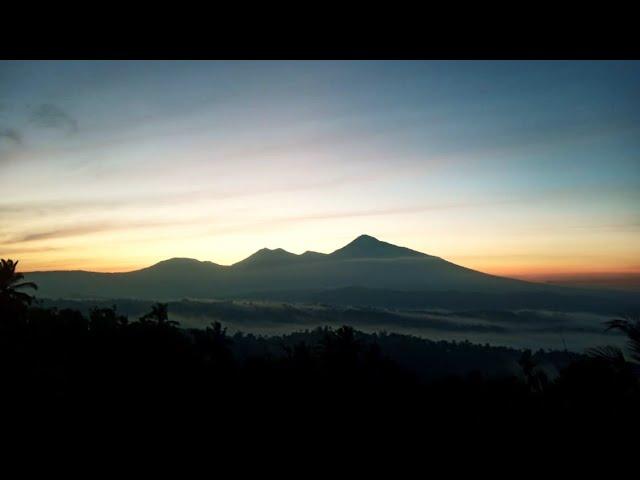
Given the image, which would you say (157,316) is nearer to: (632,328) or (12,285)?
(12,285)

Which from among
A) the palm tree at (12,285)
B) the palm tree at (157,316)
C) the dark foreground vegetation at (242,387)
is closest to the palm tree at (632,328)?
the dark foreground vegetation at (242,387)

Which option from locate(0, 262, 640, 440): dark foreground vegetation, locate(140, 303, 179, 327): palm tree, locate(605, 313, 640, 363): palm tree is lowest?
locate(0, 262, 640, 440): dark foreground vegetation

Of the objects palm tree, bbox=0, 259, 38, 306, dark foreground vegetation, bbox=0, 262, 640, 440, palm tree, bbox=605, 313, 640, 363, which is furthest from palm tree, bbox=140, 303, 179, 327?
palm tree, bbox=605, 313, 640, 363

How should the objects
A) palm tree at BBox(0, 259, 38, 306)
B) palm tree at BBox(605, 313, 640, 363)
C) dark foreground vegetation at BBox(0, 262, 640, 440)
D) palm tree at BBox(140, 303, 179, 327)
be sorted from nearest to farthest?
palm tree at BBox(605, 313, 640, 363) → dark foreground vegetation at BBox(0, 262, 640, 440) → palm tree at BBox(0, 259, 38, 306) → palm tree at BBox(140, 303, 179, 327)

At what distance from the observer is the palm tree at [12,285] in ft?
72.7

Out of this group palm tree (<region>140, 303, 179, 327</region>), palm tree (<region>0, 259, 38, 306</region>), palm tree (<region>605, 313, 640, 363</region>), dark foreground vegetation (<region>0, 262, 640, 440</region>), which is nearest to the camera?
palm tree (<region>605, 313, 640, 363</region>)

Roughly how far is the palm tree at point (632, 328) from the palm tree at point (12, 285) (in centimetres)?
2753

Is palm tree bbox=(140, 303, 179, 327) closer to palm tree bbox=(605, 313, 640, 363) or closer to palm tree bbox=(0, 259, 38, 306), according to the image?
palm tree bbox=(0, 259, 38, 306)

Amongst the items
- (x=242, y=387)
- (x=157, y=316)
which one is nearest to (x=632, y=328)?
(x=242, y=387)

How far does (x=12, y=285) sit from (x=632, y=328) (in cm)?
2902

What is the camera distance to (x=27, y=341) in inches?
679

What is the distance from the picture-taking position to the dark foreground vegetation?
11.9 meters

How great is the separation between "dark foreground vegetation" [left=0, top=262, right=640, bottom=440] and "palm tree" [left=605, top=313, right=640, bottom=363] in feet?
0.08

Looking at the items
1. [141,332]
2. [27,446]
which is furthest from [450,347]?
[27,446]
